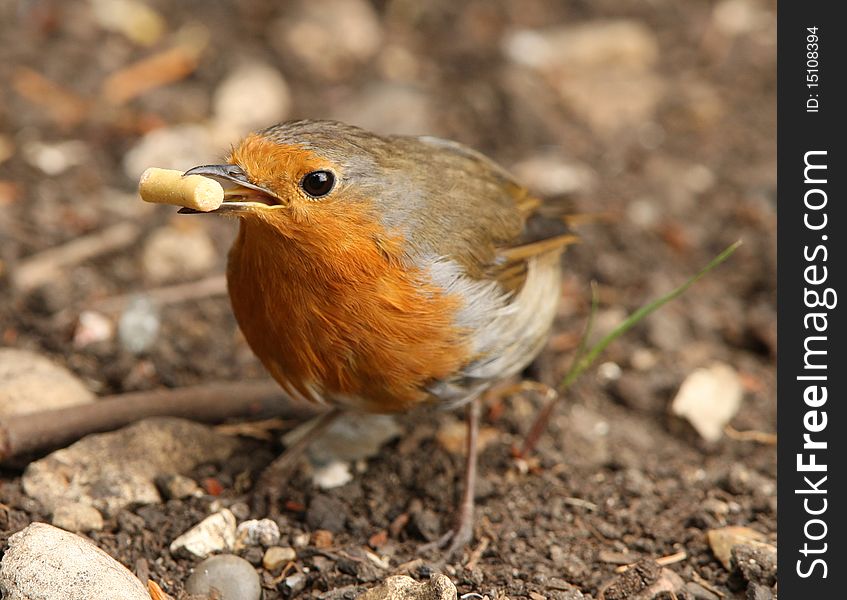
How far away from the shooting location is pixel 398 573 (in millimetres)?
3320

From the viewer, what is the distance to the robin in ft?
10.5

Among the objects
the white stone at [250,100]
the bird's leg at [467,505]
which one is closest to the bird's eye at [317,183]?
the bird's leg at [467,505]

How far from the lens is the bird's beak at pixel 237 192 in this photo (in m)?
3.11

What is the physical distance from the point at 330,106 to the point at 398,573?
3.29 metres

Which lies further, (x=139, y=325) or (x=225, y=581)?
(x=139, y=325)

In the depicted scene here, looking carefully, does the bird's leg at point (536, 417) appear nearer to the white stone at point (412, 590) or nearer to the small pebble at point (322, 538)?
the small pebble at point (322, 538)

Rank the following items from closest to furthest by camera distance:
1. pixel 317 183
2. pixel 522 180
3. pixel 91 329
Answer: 1. pixel 317 183
2. pixel 91 329
3. pixel 522 180

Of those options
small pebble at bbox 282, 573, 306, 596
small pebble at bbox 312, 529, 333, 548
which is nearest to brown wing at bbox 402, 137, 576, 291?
small pebble at bbox 312, 529, 333, 548

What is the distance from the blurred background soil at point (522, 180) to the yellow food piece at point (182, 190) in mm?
686

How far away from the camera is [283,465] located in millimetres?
3871

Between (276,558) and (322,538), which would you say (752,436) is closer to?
(322,538)

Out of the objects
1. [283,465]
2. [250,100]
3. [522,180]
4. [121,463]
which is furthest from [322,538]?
[250,100]

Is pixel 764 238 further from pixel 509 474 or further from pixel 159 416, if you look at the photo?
pixel 159 416

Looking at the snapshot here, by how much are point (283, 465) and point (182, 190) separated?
1227 mm
